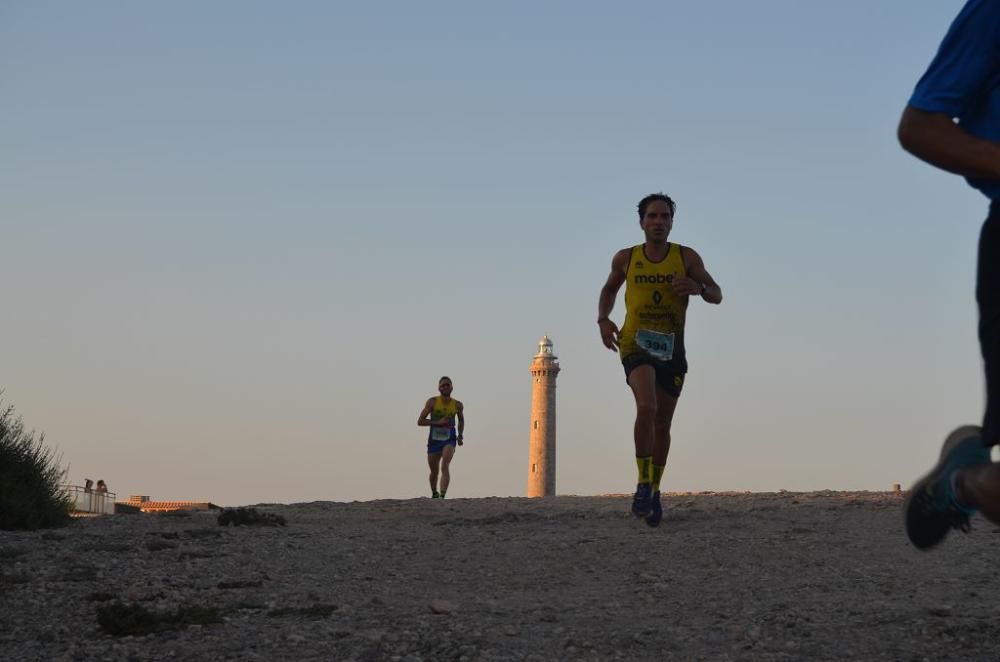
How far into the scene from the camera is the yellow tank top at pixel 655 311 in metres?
9.38

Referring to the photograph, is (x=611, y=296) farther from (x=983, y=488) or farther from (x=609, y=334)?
(x=983, y=488)

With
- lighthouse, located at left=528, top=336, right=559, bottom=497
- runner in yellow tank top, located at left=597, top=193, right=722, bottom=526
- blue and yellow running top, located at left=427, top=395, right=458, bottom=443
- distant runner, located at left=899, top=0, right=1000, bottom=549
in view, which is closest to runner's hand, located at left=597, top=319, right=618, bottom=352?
runner in yellow tank top, located at left=597, top=193, right=722, bottom=526

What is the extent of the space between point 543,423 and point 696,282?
62.2 meters

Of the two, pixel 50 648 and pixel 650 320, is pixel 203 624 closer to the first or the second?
pixel 50 648

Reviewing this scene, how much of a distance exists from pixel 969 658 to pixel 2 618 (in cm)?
466

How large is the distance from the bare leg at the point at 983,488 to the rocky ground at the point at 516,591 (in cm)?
163

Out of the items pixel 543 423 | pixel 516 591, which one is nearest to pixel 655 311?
pixel 516 591

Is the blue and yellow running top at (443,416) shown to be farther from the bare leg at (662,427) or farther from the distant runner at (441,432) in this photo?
the bare leg at (662,427)

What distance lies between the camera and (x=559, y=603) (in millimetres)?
6242

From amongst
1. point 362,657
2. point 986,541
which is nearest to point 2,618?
point 362,657

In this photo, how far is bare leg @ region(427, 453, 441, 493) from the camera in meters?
18.0

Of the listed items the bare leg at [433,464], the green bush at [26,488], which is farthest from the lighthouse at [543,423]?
the green bush at [26,488]

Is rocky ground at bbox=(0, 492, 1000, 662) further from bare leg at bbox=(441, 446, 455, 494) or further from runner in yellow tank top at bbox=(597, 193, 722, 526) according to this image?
bare leg at bbox=(441, 446, 455, 494)

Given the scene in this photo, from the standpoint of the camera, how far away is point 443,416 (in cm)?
1798
